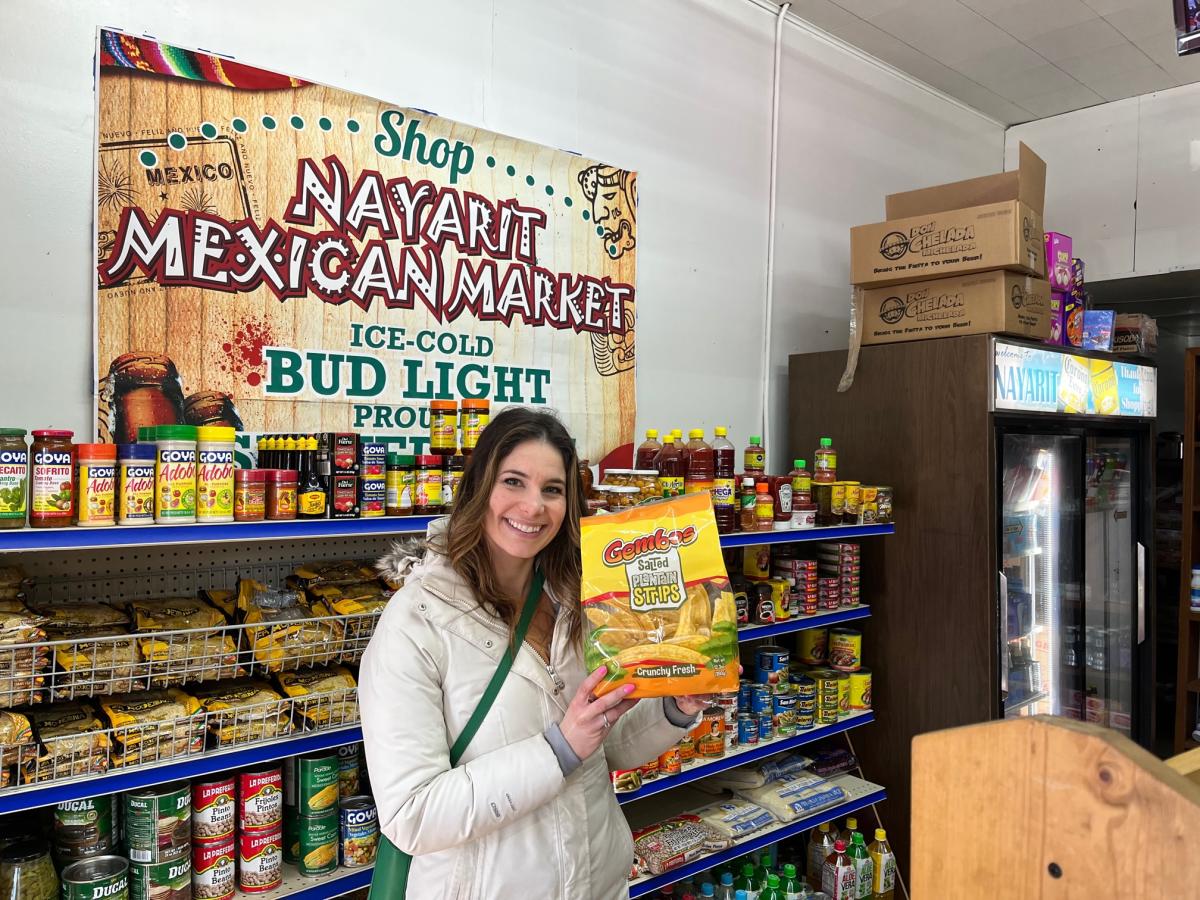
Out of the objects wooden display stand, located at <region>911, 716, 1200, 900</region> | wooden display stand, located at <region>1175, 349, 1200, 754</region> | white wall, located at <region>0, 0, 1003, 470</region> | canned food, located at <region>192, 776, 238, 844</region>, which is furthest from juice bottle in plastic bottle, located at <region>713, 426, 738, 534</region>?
wooden display stand, located at <region>1175, 349, 1200, 754</region>

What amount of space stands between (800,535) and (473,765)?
6.70ft

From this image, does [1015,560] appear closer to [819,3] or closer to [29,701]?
[819,3]

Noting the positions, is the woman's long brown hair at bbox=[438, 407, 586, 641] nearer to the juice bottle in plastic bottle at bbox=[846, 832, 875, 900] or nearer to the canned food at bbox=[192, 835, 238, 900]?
the canned food at bbox=[192, 835, 238, 900]

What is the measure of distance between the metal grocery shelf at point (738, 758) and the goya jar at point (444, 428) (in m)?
1.28

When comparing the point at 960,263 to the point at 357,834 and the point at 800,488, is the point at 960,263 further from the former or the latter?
the point at 357,834

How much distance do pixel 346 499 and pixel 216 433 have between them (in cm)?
36

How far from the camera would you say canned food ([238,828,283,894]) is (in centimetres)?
202

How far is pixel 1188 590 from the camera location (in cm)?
529

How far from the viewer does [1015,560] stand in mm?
3969

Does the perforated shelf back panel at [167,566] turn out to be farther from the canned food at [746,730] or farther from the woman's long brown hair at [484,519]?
the canned food at [746,730]

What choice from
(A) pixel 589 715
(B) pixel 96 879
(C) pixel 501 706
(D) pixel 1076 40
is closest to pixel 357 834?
(B) pixel 96 879

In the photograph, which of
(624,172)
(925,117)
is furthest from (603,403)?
(925,117)

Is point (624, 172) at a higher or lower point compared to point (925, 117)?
lower

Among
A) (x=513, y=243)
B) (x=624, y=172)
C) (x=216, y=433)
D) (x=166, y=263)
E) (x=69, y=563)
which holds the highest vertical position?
(x=624, y=172)
